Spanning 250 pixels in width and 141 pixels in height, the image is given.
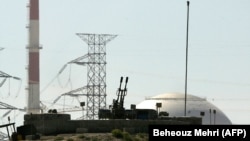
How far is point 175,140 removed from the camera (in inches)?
1764

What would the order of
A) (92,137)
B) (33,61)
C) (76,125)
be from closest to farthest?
(92,137) → (76,125) → (33,61)

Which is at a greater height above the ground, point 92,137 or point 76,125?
point 76,125

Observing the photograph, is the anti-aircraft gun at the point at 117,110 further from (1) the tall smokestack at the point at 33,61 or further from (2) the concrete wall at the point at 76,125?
(1) the tall smokestack at the point at 33,61

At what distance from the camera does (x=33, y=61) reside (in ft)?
580

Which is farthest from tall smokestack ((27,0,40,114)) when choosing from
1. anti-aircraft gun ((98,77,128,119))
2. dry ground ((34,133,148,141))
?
dry ground ((34,133,148,141))

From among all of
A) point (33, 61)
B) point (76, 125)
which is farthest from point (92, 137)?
point (33, 61)

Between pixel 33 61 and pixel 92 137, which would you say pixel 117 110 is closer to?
pixel 92 137

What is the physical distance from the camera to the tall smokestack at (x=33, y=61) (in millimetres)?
176750

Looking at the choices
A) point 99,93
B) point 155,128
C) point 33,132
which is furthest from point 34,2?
point 155,128

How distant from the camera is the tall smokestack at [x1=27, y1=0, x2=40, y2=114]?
176750mm

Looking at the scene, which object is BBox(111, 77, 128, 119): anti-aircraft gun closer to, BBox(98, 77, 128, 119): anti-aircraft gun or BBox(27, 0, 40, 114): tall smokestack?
BBox(98, 77, 128, 119): anti-aircraft gun

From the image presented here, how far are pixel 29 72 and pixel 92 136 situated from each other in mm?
88616

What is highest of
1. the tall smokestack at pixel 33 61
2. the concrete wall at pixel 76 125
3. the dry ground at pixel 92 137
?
the tall smokestack at pixel 33 61

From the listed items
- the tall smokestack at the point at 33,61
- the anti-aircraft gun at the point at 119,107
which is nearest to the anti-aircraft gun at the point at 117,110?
the anti-aircraft gun at the point at 119,107
